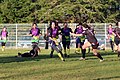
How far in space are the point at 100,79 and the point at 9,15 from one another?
39.0 m

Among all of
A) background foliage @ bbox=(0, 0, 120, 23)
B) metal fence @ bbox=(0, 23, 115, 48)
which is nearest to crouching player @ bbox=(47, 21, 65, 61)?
metal fence @ bbox=(0, 23, 115, 48)

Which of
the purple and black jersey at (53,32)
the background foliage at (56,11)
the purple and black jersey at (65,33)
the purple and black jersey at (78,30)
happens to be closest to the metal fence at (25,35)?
the background foliage at (56,11)

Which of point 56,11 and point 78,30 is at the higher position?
point 78,30

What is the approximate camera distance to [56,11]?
48.8 metres

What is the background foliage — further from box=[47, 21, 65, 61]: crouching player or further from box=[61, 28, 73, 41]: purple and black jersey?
box=[47, 21, 65, 61]: crouching player

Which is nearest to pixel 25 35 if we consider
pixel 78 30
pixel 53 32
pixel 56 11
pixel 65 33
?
pixel 56 11

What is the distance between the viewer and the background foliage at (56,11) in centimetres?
4941

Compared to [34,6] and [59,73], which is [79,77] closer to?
[59,73]

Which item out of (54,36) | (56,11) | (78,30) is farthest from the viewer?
(56,11)

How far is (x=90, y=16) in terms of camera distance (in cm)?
4934

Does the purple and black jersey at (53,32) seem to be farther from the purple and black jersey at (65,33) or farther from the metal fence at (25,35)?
the metal fence at (25,35)

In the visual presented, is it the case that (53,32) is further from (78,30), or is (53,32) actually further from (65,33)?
(78,30)

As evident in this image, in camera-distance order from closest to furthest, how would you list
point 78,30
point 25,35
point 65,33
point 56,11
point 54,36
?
point 54,36 → point 65,33 → point 78,30 → point 25,35 → point 56,11

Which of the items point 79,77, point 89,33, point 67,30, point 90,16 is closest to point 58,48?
point 89,33
